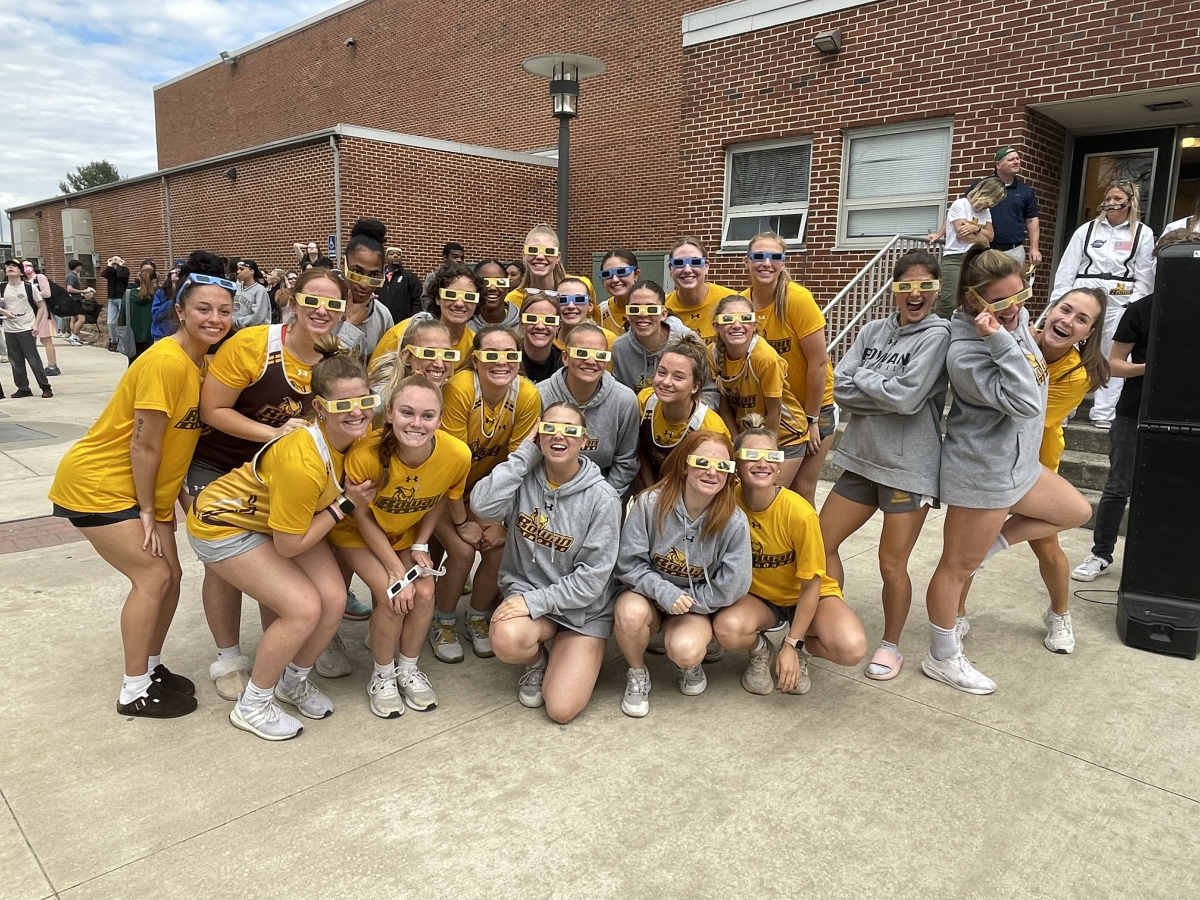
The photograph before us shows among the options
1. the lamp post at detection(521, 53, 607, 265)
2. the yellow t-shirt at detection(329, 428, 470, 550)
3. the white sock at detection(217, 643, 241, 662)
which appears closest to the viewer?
the yellow t-shirt at detection(329, 428, 470, 550)

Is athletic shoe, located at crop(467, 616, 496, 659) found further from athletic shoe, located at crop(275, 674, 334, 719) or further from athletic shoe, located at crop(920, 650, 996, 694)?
athletic shoe, located at crop(920, 650, 996, 694)

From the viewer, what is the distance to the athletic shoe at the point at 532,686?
322cm

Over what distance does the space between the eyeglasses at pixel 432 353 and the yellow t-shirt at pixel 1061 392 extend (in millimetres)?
2619

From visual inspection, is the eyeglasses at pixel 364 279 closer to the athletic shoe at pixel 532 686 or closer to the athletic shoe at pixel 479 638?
the athletic shoe at pixel 479 638

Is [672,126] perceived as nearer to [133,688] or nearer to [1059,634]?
[1059,634]

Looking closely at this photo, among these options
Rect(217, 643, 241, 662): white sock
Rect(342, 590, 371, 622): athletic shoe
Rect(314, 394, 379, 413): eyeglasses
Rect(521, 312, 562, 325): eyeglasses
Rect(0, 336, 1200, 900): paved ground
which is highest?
Rect(521, 312, 562, 325): eyeglasses

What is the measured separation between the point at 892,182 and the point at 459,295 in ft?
22.0

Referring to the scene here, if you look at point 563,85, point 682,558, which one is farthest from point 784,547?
point 563,85

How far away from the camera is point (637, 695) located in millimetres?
3201

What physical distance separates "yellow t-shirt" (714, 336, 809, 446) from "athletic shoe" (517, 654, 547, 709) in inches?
57.6

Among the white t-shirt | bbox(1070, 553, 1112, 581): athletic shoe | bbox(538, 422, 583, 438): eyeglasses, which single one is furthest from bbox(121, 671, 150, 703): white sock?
the white t-shirt

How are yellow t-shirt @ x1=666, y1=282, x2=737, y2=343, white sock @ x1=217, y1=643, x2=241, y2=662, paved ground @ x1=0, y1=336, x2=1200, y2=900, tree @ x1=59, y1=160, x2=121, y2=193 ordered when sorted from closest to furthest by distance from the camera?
paved ground @ x1=0, y1=336, x2=1200, y2=900
white sock @ x1=217, y1=643, x2=241, y2=662
yellow t-shirt @ x1=666, y1=282, x2=737, y2=343
tree @ x1=59, y1=160, x2=121, y2=193

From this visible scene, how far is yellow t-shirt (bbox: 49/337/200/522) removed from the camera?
284 cm

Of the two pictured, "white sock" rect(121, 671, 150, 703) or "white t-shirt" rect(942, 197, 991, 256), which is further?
"white t-shirt" rect(942, 197, 991, 256)
